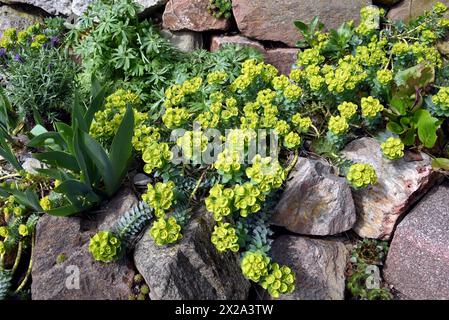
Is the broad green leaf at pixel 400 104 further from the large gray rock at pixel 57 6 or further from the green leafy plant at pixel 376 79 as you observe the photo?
the large gray rock at pixel 57 6

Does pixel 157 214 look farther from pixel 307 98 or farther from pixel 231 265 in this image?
pixel 307 98

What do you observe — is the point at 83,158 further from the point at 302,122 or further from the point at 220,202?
the point at 302,122

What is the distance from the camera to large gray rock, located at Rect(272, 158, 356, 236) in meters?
2.68

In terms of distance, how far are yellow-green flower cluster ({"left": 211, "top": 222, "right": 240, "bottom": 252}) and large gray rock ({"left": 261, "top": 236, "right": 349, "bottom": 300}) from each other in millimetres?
446

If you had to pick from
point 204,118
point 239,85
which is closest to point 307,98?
point 239,85

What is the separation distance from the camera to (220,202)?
89.3 inches

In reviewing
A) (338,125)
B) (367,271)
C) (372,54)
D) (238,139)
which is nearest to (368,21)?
(372,54)

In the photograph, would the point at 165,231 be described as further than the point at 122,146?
No

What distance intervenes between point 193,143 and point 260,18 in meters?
1.68

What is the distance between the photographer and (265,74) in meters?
3.00

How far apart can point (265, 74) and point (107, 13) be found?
140cm

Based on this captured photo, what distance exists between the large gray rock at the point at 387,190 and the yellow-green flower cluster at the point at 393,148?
16cm

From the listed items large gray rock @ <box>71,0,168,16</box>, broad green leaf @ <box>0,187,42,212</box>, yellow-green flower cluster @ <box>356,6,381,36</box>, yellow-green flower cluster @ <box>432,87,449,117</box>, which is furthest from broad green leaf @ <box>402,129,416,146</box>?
broad green leaf @ <box>0,187,42,212</box>

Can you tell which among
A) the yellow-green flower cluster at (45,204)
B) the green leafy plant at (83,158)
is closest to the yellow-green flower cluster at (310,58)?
the green leafy plant at (83,158)
